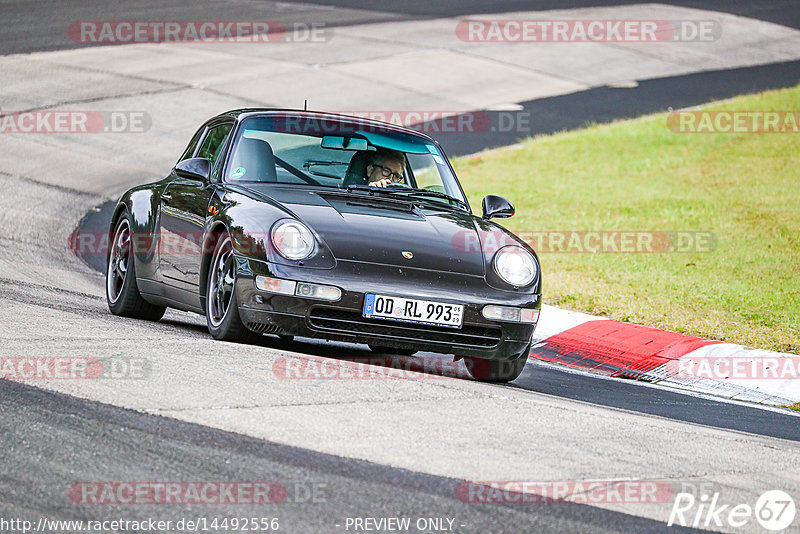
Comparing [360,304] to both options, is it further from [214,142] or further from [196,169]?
[214,142]

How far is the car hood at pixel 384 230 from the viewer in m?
7.18

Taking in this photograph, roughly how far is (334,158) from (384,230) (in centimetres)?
115

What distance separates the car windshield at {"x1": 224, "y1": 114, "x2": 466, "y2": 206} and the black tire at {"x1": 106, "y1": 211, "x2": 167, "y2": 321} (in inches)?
52.8

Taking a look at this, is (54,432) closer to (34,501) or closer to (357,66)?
(34,501)

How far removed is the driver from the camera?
8391mm

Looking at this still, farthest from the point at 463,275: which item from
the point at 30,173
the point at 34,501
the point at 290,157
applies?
the point at 30,173

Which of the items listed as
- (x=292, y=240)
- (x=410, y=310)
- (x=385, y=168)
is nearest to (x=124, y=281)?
(x=385, y=168)

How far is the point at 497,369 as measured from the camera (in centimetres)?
780

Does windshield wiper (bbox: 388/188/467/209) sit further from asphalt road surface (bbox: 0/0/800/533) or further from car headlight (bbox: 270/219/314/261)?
car headlight (bbox: 270/219/314/261)

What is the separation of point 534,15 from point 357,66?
8435 millimetres

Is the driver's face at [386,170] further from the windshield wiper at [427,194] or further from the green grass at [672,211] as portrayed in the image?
the green grass at [672,211]

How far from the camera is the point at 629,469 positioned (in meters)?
5.33

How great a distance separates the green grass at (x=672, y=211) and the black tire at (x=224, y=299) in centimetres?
406

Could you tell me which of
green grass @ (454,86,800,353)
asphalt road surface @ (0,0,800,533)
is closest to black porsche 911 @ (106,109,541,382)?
asphalt road surface @ (0,0,800,533)
